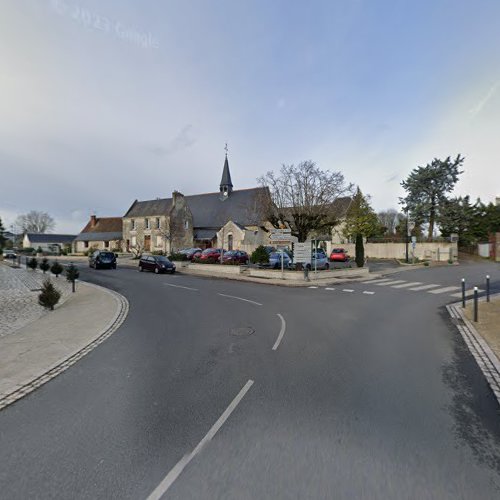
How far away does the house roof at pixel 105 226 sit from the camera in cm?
5734

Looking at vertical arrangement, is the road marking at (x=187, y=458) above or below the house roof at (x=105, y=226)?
below

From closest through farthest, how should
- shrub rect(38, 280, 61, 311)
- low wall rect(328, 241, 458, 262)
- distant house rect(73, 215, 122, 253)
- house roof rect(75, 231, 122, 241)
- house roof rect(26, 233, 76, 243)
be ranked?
shrub rect(38, 280, 61, 311), low wall rect(328, 241, 458, 262), distant house rect(73, 215, 122, 253), house roof rect(75, 231, 122, 241), house roof rect(26, 233, 76, 243)

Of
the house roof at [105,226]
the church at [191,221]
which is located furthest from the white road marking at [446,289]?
the house roof at [105,226]

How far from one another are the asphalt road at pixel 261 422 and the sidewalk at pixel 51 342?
1.19ft

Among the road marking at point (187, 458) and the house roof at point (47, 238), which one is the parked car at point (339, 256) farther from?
the house roof at point (47, 238)

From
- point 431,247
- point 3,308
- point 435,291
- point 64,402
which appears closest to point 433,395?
point 64,402

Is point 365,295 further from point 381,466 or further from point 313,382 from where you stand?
point 381,466

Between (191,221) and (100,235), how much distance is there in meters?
22.1

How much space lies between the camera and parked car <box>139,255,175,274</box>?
2211cm

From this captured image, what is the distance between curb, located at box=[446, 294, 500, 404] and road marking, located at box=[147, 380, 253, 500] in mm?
3912

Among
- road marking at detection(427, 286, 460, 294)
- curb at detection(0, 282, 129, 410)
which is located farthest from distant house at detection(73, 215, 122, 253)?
road marking at detection(427, 286, 460, 294)

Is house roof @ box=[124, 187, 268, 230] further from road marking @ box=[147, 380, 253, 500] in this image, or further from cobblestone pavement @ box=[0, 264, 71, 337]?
road marking @ box=[147, 380, 253, 500]

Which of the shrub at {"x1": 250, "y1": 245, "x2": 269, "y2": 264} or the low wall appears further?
the low wall

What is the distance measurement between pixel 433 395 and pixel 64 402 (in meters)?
5.50
